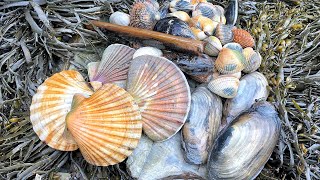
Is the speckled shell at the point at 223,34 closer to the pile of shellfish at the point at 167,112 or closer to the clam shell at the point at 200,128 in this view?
the pile of shellfish at the point at 167,112

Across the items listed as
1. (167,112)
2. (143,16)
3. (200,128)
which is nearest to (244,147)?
(200,128)

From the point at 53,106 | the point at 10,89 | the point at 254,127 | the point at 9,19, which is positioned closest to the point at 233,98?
the point at 254,127

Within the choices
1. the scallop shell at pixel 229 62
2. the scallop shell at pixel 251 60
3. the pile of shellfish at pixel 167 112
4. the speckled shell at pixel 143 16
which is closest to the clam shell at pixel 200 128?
the pile of shellfish at pixel 167 112

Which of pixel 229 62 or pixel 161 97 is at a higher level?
pixel 229 62

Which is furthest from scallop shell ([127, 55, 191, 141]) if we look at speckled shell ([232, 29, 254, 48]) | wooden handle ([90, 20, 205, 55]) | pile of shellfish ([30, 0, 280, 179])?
speckled shell ([232, 29, 254, 48])

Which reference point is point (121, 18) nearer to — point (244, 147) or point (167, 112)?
point (167, 112)

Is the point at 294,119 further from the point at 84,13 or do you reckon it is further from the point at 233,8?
the point at 84,13
